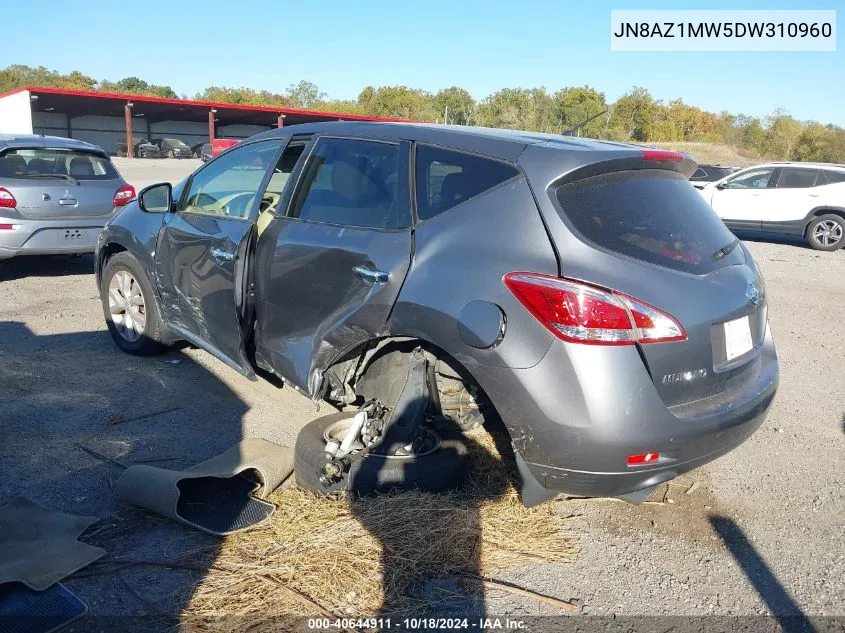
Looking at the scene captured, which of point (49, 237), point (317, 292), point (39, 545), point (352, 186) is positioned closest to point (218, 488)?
point (39, 545)

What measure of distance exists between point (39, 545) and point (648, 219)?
2965 millimetres

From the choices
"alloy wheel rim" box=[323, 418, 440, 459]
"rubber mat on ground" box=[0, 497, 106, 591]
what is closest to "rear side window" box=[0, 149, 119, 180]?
"rubber mat on ground" box=[0, 497, 106, 591]

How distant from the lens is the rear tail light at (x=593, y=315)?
2.81m

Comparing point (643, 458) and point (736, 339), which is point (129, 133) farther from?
point (643, 458)

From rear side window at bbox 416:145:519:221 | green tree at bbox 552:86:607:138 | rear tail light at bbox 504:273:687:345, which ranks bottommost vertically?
rear tail light at bbox 504:273:687:345

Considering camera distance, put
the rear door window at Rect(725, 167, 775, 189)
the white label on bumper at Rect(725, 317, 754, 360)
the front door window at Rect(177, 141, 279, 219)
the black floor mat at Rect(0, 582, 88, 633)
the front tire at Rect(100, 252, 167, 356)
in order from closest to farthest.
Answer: the black floor mat at Rect(0, 582, 88, 633), the white label on bumper at Rect(725, 317, 754, 360), the front door window at Rect(177, 141, 279, 219), the front tire at Rect(100, 252, 167, 356), the rear door window at Rect(725, 167, 775, 189)

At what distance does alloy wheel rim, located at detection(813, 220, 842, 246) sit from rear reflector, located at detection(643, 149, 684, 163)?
1240 centimetres

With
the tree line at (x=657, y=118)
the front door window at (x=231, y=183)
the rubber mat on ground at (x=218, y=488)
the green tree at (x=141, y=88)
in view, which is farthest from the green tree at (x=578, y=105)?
the green tree at (x=141, y=88)

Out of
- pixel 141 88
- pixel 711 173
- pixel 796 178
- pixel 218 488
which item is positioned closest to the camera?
pixel 218 488

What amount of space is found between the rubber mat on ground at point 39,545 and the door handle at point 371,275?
5.42ft

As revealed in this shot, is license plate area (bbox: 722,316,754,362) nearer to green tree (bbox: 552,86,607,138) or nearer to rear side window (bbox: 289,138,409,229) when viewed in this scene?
rear side window (bbox: 289,138,409,229)

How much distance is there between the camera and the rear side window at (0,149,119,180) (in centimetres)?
774

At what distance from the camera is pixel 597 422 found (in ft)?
9.30

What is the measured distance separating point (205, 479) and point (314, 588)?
1086mm
